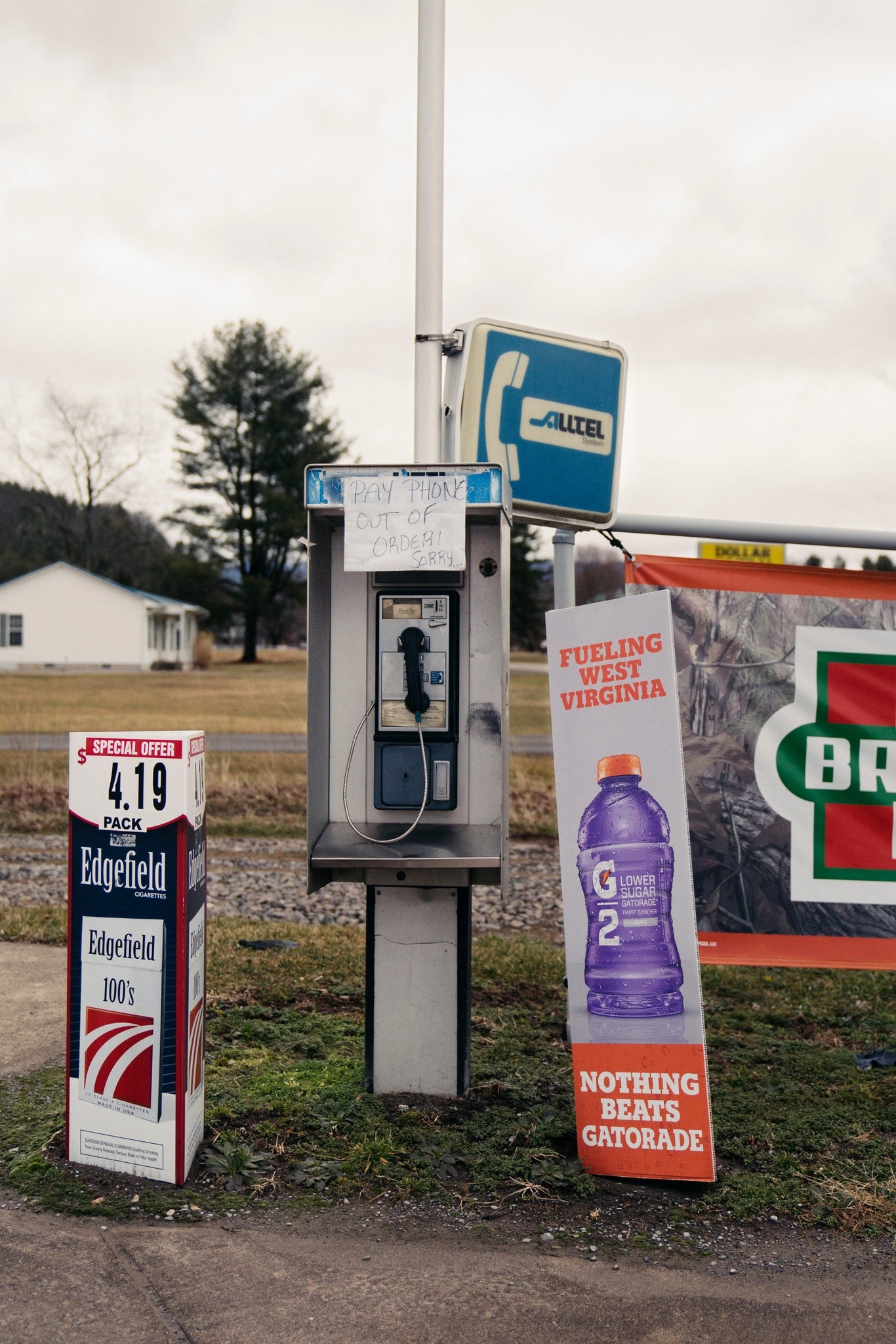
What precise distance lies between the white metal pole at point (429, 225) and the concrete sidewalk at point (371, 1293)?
269 cm

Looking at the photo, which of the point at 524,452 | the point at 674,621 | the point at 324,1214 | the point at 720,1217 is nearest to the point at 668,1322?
the point at 720,1217

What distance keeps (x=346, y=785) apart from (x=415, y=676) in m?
0.55

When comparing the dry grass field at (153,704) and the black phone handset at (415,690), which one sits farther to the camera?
the dry grass field at (153,704)

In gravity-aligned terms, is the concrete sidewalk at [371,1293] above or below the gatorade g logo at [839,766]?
below

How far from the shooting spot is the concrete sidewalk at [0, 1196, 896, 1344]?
268cm

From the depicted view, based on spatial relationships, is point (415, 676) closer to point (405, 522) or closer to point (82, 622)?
point (405, 522)

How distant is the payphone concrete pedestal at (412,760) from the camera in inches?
160

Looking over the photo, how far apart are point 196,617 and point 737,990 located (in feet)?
121

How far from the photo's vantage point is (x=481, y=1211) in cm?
328

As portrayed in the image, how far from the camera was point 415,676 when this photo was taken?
4191 millimetres

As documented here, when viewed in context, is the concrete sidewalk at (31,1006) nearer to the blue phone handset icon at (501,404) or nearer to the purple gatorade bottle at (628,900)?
the purple gatorade bottle at (628,900)

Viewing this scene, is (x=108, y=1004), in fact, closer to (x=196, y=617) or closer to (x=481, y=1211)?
(x=481, y=1211)

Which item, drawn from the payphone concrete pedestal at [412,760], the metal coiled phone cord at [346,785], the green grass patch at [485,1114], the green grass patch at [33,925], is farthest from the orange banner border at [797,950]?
the green grass patch at [33,925]

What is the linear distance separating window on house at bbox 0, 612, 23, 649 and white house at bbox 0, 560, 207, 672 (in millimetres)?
19
